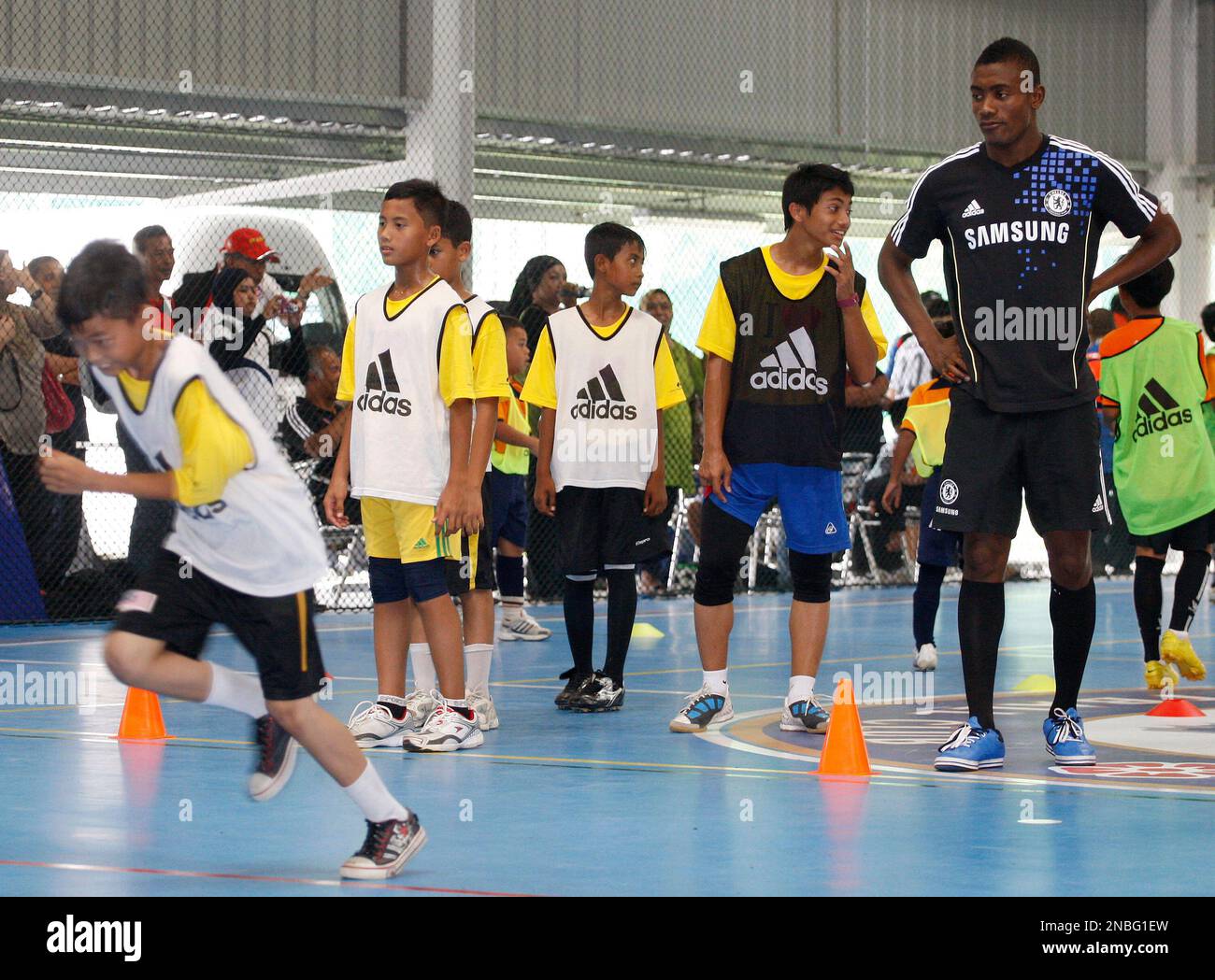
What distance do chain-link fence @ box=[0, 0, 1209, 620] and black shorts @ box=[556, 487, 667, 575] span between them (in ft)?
6.85

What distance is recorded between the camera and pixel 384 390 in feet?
21.8

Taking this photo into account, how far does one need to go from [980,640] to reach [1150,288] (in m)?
2.76

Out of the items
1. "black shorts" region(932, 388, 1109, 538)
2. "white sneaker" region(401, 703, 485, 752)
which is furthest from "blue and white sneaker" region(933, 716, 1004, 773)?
"white sneaker" region(401, 703, 485, 752)

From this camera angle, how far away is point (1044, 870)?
4.48 meters

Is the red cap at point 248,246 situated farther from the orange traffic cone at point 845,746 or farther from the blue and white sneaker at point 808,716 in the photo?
the orange traffic cone at point 845,746

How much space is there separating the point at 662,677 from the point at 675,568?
5.94m

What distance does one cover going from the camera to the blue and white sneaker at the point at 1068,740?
6.23 meters

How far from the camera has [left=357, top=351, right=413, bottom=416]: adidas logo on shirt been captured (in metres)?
6.63

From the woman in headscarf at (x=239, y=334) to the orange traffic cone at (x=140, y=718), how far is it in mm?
2777

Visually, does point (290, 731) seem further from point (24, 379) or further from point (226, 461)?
point (24, 379)

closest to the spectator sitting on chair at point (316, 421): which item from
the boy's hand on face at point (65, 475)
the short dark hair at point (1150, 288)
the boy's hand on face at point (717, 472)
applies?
the boy's hand on face at point (717, 472)

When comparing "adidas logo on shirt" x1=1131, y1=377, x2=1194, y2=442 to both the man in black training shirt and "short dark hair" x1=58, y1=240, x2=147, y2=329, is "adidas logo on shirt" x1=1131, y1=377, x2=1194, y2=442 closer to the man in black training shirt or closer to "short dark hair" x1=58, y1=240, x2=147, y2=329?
the man in black training shirt
